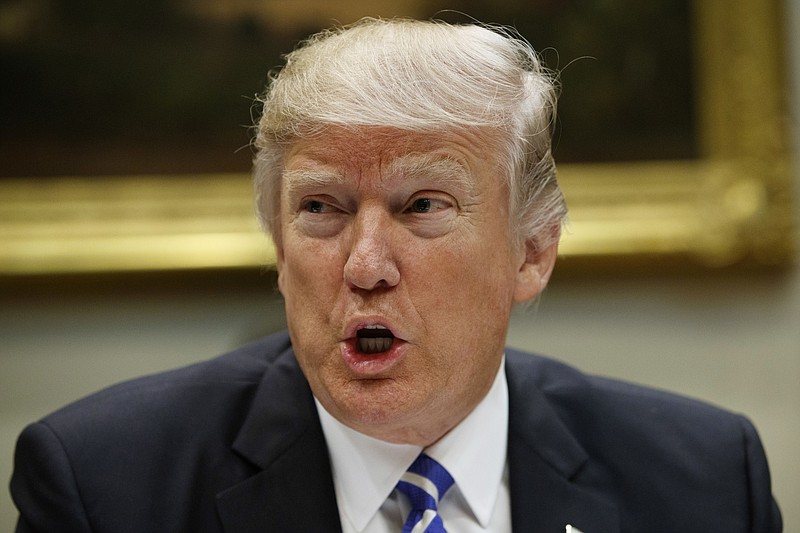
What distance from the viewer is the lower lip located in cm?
205

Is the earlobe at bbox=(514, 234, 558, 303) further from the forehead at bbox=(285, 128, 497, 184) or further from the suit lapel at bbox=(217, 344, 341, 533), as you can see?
the suit lapel at bbox=(217, 344, 341, 533)

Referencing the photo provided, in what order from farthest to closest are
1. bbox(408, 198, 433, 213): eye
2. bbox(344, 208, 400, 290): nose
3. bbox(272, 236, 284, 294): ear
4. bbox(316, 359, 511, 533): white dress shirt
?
bbox(272, 236, 284, 294): ear, bbox(316, 359, 511, 533): white dress shirt, bbox(408, 198, 433, 213): eye, bbox(344, 208, 400, 290): nose

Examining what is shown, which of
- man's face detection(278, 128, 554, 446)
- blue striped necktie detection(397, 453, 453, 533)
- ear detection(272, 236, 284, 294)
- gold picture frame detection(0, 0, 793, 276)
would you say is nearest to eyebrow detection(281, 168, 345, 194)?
man's face detection(278, 128, 554, 446)

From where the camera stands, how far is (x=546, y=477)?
238 centimetres

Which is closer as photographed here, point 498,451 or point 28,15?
point 498,451

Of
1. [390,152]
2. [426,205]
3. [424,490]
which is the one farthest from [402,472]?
[390,152]

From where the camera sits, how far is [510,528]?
232 cm

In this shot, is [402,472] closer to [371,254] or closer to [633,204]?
[371,254]

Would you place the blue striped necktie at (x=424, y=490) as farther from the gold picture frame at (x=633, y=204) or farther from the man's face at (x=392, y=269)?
the gold picture frame at (x=633, y=204)

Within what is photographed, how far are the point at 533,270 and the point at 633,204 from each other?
229 centimetres

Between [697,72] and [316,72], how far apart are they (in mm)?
2907

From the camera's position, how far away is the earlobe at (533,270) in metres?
2.38

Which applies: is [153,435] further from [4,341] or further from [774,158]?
[774,158]

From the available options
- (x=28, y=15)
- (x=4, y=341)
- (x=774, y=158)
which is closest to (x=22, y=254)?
(x=4, y=341)
